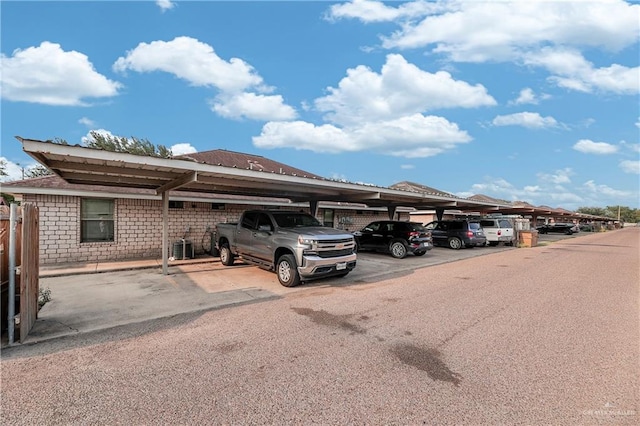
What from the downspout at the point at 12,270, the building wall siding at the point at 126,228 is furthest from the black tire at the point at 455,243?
the downspout at the point at 12,270

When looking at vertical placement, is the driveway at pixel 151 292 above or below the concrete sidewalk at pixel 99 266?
below

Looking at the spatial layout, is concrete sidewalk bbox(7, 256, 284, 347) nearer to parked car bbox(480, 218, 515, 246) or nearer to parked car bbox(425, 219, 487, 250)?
parked car bbox(425, 219, 487, 250)

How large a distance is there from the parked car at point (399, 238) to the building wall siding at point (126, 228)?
604cm

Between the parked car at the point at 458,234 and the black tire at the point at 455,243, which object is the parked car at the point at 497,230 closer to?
the parked car at the point at 458,234

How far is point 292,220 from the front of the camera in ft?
29.7

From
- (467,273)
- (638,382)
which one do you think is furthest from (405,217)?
(638,382)

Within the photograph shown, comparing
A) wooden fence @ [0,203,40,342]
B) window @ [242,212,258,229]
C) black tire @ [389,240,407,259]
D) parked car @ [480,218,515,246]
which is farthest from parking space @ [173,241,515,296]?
parked car @ [480,218,515,246]

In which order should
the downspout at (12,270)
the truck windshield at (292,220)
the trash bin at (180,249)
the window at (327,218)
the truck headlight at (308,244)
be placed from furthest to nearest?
the window at (327,218), the trash bin at (180,249), the truck windshield at (292,220), the truck headlight at (308,244), the downspout at (12,270)

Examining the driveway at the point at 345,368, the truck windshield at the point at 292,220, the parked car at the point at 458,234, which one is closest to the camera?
the driveway at the point at 345,368

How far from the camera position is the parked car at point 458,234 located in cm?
1808

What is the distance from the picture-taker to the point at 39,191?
10.3 m

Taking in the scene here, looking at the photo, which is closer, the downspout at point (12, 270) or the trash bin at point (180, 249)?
the downspout at point (12, 270)

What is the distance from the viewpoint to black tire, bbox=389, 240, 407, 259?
44.8 feet

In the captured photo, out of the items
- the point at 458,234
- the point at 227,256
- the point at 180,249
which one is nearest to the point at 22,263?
the point at 227,256
